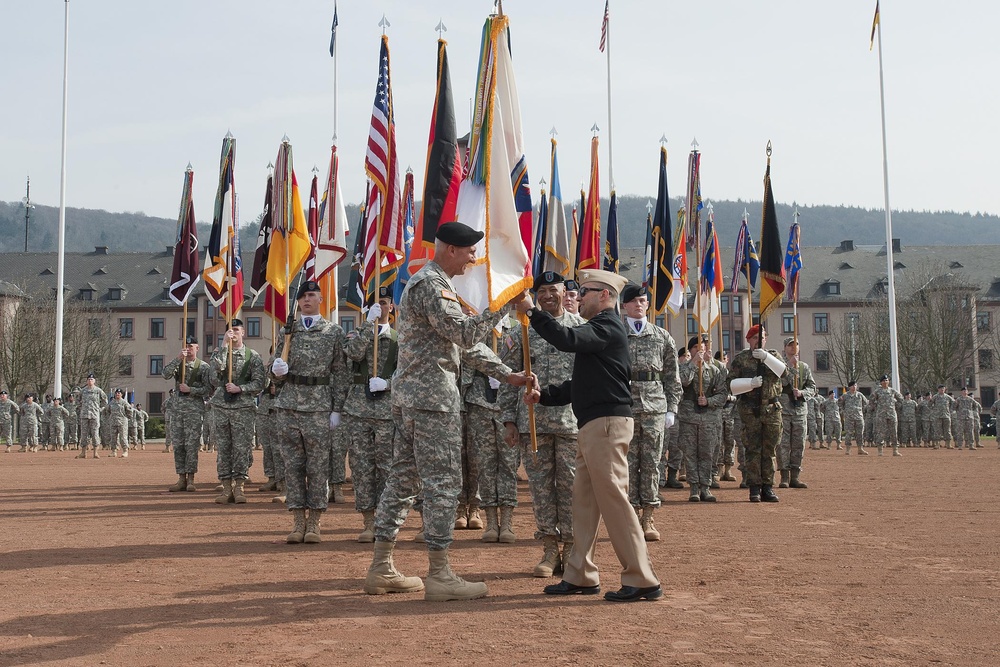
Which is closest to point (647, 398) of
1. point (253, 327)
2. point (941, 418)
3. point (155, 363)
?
point (941, 418)

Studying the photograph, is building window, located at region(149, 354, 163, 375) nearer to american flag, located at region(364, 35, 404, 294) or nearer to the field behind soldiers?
the field behind soldiers

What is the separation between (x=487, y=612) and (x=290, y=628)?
4.04ft

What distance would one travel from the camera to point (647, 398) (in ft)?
32.6

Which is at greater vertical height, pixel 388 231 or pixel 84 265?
pixel 84 265

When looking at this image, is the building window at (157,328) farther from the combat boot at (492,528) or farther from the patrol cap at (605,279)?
the patrol cap at (605,279)

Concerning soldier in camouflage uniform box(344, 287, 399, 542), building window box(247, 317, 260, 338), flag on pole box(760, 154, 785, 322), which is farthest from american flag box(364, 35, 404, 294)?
building window box(247, 317, 260, 338)

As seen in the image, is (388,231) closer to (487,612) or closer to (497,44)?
(497,44)

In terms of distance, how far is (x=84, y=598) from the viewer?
678 centimetres

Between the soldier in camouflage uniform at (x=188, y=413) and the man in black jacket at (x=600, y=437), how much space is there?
1012 centimetres

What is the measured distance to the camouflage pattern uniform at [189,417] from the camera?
51.8ft

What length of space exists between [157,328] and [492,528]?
7374 cm

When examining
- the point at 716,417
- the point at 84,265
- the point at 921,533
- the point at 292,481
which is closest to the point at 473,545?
the point at 292,481

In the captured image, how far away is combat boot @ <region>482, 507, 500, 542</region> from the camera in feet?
32.4

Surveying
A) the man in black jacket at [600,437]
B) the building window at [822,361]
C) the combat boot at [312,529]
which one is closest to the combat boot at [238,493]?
the combat boot at [312,529]
